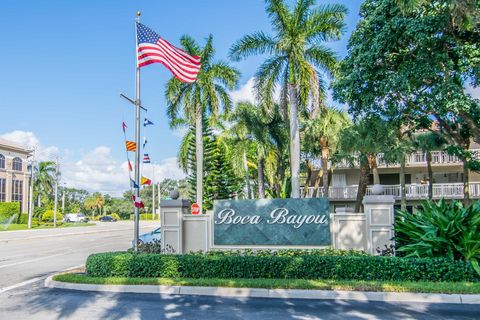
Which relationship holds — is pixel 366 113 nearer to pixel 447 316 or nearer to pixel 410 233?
pixel 410 233

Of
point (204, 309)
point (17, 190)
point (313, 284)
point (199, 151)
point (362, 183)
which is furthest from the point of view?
point (17, 190)

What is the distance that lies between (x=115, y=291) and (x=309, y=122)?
20645 mm

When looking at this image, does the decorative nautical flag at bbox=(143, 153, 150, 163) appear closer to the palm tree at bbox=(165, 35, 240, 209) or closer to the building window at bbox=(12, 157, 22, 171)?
the palm tree at bbox=(165, 35, 240, 209)

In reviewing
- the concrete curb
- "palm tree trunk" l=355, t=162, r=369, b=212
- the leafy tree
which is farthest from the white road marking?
"palm tree trunk" l=355, t=162, r=369, b=212

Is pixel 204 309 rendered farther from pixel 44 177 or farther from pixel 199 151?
pixel 44 177

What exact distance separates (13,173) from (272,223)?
192 feet

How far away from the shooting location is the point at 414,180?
113 feet

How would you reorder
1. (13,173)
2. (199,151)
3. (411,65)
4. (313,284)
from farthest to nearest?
(13,173)
(199,151)
(411,65)
(313,284)

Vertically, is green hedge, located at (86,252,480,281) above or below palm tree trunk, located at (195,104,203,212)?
below

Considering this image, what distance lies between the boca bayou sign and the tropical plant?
243 centimetres

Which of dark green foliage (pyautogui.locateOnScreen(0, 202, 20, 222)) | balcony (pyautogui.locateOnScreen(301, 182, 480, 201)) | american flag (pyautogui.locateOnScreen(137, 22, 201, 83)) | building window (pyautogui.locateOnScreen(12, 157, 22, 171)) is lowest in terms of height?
dark green foliage (pyautogui.locateOnScreen(0, 202, 20, 222))

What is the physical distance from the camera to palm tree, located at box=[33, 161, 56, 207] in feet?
224

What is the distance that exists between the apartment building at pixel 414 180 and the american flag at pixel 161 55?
19494 millimetres

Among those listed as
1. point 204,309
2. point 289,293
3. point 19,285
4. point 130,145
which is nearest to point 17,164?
point 130,145
